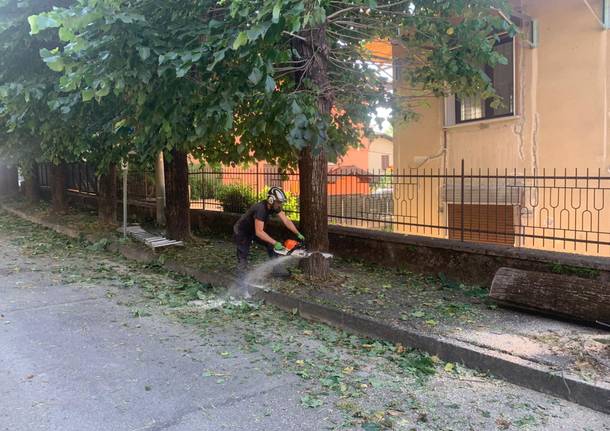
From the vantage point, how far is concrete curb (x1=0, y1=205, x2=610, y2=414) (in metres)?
3.89

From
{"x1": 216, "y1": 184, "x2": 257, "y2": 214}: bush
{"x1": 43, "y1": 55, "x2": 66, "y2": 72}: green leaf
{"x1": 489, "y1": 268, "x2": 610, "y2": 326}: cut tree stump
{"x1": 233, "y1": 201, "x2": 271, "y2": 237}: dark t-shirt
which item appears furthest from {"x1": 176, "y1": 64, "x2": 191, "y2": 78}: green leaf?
{"x1": 216, "y1": 184, "x2": 257, "y2": 214}: bush

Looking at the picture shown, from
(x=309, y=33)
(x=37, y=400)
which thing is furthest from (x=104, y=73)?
(x=37, y=400)

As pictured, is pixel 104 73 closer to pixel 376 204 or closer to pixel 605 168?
pixel 376 204

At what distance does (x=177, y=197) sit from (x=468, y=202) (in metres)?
5.71

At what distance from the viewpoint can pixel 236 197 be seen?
38.7 feet

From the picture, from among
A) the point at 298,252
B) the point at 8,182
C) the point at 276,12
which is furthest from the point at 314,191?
the point at 8,182

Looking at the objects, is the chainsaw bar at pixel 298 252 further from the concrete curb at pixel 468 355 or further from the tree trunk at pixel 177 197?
the tree trunk at pixel 177 197

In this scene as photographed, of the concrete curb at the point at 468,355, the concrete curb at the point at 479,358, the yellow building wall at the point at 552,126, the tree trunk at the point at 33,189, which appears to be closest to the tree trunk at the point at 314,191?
the concrete curb at the point at 468,355

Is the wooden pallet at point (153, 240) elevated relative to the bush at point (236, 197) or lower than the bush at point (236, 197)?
lower

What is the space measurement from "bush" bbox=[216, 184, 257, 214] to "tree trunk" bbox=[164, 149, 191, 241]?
1480mm

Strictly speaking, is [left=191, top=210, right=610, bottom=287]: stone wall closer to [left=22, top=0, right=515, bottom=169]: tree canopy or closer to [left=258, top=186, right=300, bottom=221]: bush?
[left=258, top=186, right=300, bottom=221]: bush

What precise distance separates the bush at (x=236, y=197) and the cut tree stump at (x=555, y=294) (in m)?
6.53

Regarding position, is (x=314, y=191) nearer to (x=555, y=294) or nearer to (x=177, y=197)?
(x=555, y=294)

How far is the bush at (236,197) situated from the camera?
1145 centimetres
